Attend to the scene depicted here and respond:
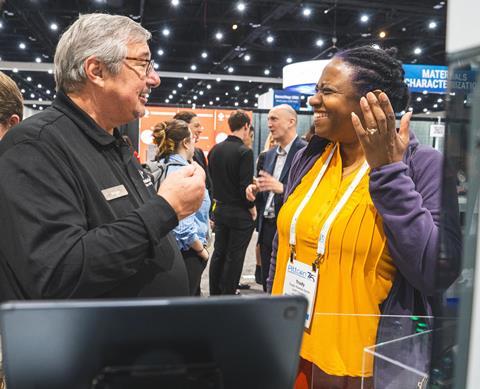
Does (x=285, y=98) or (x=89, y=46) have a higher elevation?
(x=285, y=98)

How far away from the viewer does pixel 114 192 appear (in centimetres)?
132

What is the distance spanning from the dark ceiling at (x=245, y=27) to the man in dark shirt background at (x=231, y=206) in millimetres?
6087

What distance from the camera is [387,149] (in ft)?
4.09

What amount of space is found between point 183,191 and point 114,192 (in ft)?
0.62

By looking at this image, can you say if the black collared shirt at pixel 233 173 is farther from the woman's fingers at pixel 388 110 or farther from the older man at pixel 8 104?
the woman's fingers at pixel 388 110

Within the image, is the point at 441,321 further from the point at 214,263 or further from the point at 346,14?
the point at 346,14

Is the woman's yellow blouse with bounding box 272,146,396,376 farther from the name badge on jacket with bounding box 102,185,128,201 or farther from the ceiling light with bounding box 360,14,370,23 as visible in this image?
the ceiling light with bounding box 360,14,370,23

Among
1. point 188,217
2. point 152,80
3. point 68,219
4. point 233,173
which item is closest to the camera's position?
point 68,219

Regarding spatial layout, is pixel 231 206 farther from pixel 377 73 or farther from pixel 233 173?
pixel 377 73

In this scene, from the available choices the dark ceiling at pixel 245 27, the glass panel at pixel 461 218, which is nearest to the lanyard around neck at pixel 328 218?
the glass panel at pixel 461 218

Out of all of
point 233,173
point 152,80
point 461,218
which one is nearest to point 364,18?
point 233,173

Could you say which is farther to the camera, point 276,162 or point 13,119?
point 276,162

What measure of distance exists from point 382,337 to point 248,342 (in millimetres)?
589

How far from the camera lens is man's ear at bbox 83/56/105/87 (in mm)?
1382
